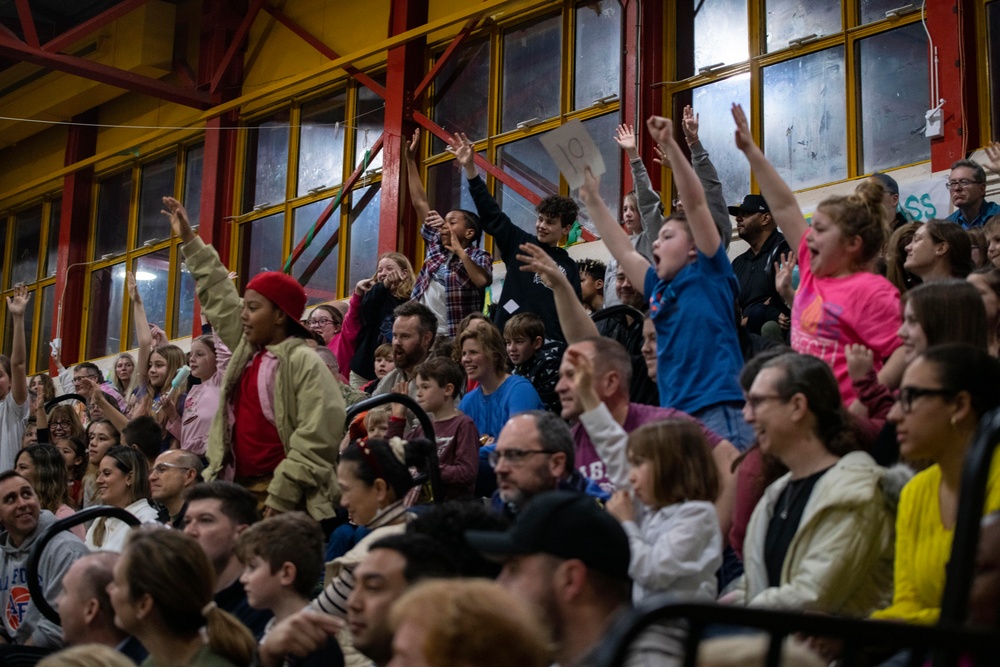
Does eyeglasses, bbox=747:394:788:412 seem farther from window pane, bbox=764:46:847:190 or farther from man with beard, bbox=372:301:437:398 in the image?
window pane, bbox=764:46:847:190

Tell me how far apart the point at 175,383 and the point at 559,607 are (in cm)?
651

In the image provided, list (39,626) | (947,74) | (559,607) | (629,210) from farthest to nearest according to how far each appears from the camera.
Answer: (947,74) < (629,210) < (39,626) < (559,607)

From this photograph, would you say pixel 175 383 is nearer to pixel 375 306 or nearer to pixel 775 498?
pixel 375 306

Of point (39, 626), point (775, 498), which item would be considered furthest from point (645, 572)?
point (39, 626)

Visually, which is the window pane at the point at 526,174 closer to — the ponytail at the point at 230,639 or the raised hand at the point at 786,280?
the raised hand at the point at 786,280

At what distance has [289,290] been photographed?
5512mm

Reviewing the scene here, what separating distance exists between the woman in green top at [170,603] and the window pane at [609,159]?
21.0 ft

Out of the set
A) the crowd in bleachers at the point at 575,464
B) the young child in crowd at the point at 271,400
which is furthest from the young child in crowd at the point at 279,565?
the young child in crowd at the point at 271,400

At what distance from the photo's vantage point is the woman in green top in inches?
151

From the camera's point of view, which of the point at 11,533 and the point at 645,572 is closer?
the point at 645,572

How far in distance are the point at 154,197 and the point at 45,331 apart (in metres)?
2.78

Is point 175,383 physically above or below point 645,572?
above

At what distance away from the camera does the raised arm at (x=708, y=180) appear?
6.01 metres

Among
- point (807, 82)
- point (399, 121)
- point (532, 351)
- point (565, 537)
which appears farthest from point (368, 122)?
point (565, 537)
